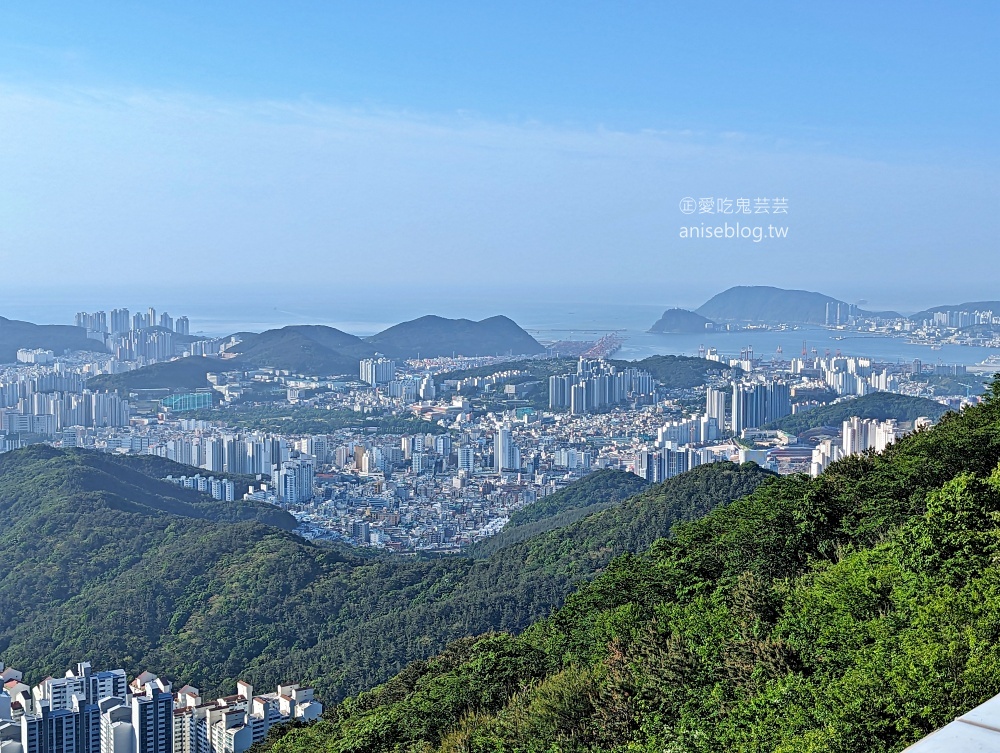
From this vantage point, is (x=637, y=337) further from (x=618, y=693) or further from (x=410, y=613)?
(x=618, y=693)

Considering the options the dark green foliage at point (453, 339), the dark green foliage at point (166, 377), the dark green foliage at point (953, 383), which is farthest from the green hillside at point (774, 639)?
the dark green foliage at point (453, 339)

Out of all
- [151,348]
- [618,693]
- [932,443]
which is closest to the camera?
[618,693]

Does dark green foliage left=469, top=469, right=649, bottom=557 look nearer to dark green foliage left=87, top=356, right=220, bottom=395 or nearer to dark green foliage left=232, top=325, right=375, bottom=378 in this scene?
dark green foliage left=87, top=356, right=220, bottom=395

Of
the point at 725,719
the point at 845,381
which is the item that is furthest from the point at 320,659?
the point at 845,381

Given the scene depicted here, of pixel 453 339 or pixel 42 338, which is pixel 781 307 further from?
pixel 42 338

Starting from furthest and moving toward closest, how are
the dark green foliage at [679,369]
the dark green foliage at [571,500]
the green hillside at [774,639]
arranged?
the dark green foliage at [679,369] → the dark green foliage at [571,500] → the green hillside at [774,639]

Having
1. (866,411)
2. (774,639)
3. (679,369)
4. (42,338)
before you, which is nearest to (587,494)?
(866,411)

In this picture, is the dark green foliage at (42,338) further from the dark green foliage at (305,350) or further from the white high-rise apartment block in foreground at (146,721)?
the white high-rise apartment block in foreground at (146,721)
